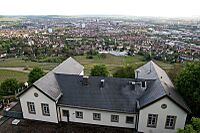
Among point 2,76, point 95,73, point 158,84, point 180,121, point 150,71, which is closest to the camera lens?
point 180,121

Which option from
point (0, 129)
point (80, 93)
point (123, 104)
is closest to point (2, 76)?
point (0, 129)

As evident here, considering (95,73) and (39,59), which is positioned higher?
(95,73)

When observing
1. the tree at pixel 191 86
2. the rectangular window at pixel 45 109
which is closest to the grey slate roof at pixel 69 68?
the rectangular window at pixel 45 109

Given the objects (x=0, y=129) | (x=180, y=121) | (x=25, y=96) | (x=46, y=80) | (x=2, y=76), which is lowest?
(x=2, y=76)

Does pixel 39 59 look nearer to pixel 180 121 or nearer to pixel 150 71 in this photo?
pixel 150 71

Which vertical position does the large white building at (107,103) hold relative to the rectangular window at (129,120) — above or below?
above

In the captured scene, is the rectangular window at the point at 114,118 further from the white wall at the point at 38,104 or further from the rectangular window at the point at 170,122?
the white wall at the point at 38,104
